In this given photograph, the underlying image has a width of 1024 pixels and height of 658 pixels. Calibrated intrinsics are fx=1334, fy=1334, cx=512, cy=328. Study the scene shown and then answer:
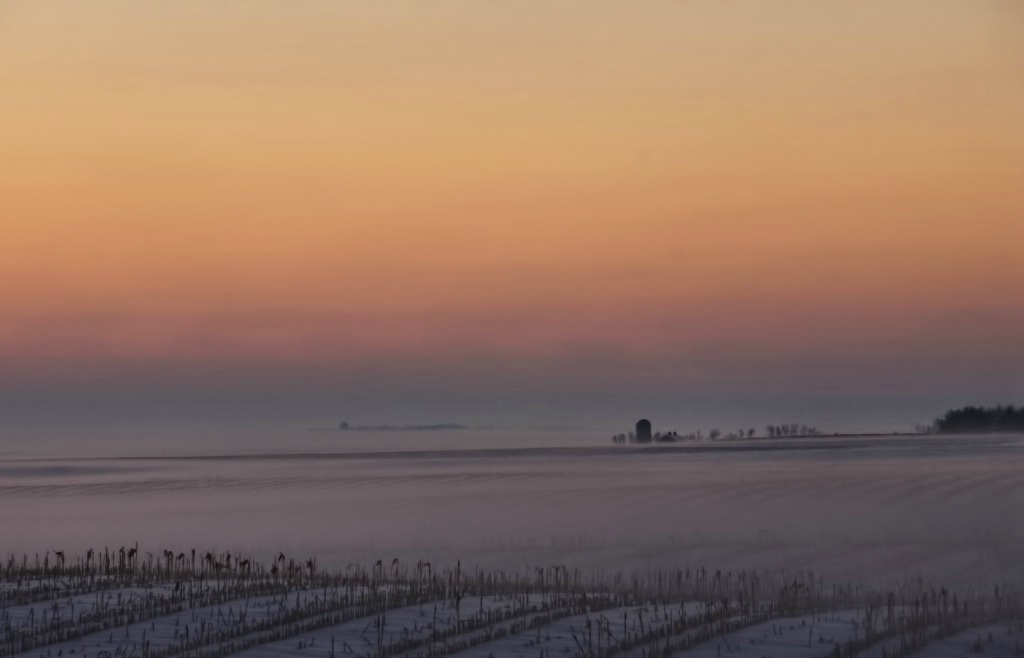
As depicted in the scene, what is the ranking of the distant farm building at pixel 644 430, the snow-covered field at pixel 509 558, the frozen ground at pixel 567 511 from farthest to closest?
the distant farm building at pixel 644 430 → the frozen ground at pixel 567 511 → the snow-covered field at pixel 509 558

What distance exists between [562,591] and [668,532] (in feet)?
30.2

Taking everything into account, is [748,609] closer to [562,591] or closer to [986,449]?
[562,591]

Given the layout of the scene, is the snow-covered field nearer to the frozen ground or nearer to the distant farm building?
the frozen ground

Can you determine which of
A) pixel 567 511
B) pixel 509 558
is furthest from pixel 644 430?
pixel 509 558

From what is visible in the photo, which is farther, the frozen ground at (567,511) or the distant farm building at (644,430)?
the distant farm building at (644,430)

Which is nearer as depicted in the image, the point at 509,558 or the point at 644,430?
the point at 509,558

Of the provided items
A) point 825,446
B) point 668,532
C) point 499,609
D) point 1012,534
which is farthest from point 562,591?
point 825,446

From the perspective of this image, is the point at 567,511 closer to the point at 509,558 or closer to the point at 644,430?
the point at 509,558

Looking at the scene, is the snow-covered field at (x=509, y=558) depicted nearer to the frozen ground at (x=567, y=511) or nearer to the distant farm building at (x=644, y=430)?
the frozen ground at (x=567, y=511)

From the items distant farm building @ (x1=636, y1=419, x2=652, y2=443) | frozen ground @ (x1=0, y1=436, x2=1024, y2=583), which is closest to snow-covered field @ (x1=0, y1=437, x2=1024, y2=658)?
frozen ground @ (x1=0, y1=436, x2=1024, y2=583)

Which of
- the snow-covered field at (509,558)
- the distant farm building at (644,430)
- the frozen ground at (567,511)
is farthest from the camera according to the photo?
the distant farm building at (644,430)

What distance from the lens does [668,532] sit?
25.3 m

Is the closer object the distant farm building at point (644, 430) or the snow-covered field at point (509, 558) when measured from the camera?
the snow-covered field at point (509, 558)

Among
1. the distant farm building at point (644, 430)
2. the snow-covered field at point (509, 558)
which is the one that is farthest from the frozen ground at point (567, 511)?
the distant farm building at point (644, 430)
